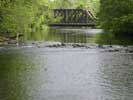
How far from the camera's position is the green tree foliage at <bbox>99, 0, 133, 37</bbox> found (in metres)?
70.2

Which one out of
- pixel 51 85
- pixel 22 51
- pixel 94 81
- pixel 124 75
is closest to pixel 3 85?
pixel 51 85

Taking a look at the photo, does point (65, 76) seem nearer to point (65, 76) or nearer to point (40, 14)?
point (65, 76)

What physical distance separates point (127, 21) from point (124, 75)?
41.6 metres

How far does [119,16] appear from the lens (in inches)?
2896

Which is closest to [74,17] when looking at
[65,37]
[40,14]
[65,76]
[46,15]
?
[46,15]

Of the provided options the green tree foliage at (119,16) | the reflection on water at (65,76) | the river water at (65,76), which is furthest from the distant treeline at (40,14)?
the reflection on water at (65,76)

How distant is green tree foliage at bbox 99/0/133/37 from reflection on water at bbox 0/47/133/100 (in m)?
28.9

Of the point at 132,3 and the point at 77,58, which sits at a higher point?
the point at 132,3

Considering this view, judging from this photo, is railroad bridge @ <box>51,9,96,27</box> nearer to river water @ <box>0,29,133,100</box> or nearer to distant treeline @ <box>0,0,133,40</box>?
distant treeline @ <box>0,0,133,40</box>

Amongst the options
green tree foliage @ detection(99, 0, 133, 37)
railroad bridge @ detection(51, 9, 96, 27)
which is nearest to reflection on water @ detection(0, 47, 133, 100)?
green tree foliage @ detection(99, 0, 133, 37)

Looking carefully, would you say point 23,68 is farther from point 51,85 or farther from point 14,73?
point 51,85

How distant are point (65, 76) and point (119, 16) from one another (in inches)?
1836

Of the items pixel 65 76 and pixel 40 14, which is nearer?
pixel 65 76

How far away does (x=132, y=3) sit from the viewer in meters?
70.8
